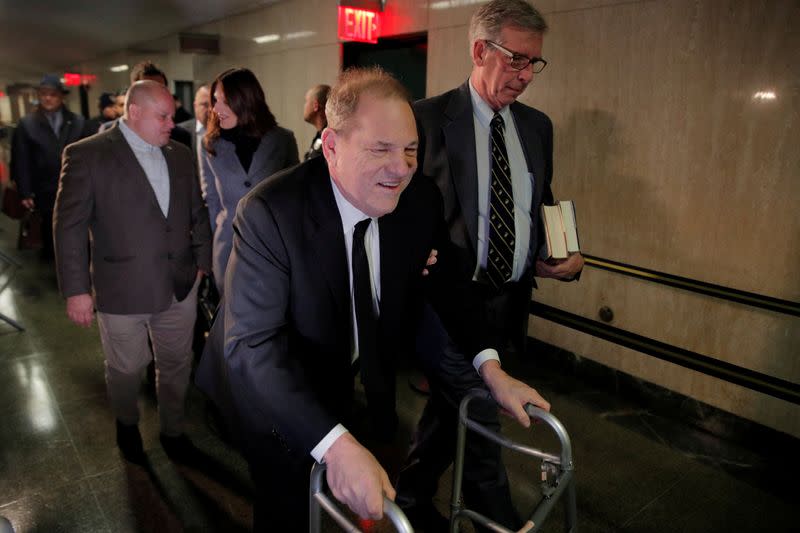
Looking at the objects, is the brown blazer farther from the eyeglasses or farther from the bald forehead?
the eyeglasses

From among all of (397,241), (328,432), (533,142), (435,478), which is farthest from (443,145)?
(435,478)

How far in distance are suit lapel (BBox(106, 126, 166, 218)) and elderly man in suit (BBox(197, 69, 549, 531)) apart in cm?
116

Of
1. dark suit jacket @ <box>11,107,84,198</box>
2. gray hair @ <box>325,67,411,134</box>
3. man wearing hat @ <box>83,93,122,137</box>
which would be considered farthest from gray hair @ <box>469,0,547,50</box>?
dark suit jacket @ <box>11,107,84,198</box>

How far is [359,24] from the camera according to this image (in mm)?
5410

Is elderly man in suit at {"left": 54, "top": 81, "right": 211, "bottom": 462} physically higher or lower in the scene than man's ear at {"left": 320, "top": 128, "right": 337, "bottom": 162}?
lower

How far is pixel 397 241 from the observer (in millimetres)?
1510

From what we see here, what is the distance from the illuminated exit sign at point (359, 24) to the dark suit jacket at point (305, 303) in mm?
4334

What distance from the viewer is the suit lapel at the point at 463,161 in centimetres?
205

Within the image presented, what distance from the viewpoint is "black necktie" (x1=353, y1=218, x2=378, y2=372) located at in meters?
1.38

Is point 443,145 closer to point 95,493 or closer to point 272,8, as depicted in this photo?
point 95,493

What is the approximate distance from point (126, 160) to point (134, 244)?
Result: 38 cm

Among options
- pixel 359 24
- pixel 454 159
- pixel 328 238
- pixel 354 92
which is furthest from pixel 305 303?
pixel 359 24

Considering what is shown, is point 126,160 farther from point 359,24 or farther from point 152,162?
point 359,24

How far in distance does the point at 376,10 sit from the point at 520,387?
→ 5.06 meters
